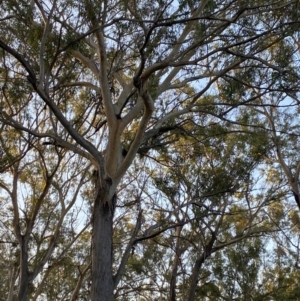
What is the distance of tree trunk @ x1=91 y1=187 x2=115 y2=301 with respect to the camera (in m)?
5.72

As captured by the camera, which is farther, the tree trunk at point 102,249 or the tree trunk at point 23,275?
the tree trunk at point 23,275

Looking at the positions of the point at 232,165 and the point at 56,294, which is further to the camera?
the point at 56,294

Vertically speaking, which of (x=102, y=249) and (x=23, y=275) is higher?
(x=23, y=275)

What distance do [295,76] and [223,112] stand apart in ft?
3.87

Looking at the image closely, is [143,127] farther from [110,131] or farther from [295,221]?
[295,221]

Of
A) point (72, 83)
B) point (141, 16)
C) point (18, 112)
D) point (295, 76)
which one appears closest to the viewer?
point (295, 76)

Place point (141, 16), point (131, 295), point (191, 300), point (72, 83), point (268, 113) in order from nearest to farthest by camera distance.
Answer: point (141, 16), point (72, 83), point (191, 300), point (268, 113), point (131, 295)

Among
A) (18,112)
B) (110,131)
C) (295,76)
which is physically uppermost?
(18,112)

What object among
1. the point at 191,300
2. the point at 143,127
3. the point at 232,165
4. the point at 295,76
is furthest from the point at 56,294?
the point at 295,76

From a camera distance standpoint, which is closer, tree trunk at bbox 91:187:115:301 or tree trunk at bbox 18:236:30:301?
tree trunk at bbox 91:187:115:301

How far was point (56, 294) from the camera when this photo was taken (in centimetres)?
1227

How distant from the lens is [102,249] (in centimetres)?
594

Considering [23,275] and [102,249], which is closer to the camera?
[102,249]

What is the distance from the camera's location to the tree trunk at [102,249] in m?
5.72
